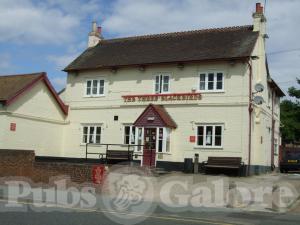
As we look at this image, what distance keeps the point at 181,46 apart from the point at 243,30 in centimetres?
407

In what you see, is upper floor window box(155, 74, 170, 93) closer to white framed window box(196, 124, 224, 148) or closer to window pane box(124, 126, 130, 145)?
window pane box(124, 126, 130, 145)

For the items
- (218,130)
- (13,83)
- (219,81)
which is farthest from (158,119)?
(13,83)

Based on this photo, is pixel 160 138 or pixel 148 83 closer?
pixel 160 138

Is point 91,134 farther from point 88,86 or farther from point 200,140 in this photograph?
point 200,140

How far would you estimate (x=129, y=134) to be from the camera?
2989 centimetres

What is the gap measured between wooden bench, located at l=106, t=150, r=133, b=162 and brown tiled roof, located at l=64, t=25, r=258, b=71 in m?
5.72

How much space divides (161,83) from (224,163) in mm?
6649

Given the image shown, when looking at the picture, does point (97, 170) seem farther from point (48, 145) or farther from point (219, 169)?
point (48, 145)

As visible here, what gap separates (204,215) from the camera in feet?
40.5

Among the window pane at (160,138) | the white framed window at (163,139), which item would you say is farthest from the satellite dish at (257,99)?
the window pane at (160,138)

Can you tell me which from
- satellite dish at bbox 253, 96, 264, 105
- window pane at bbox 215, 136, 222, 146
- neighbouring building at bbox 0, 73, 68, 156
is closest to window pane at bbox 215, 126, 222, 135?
window pane at bbox 215, 136, 222, 146

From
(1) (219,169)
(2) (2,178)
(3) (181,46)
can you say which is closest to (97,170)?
(2) (2,178)

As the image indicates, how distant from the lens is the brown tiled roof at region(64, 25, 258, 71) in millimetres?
28125

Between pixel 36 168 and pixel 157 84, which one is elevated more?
pixel 157 84
